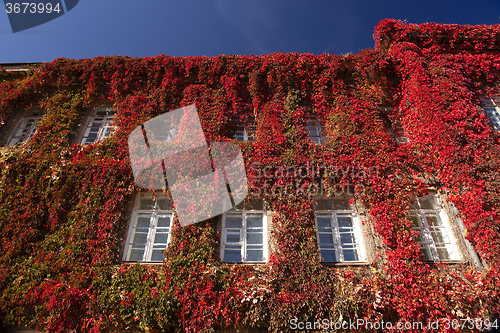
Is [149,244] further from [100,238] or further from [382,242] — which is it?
[382,242]

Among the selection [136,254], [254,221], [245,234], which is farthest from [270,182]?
[136,254]

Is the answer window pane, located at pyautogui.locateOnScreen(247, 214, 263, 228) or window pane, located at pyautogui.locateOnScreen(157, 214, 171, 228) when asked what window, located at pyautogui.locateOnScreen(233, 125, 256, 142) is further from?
window pane, located at pyautogui.locateOnScreen(157, 214, 171, 228)

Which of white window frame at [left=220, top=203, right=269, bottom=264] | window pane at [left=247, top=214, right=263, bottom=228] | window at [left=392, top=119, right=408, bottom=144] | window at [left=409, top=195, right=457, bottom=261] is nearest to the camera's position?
white window frame at [left=220, top=203, right=269, bottom=264]

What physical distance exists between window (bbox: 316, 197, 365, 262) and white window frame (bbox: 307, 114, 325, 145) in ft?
7.47

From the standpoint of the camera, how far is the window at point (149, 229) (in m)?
7.79

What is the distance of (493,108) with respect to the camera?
10.1 metres

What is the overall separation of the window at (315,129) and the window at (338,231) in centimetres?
231

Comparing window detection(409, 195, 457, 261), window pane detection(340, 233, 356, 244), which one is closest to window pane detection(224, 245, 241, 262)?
window pane detection(340, 233, 356, 244)

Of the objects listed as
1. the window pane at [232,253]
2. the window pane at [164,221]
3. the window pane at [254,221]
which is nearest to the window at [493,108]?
the window pane at [254,221]

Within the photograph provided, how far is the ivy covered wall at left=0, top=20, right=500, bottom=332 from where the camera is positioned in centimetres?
674

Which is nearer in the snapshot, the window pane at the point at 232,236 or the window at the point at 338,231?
the window at the point at 338,231

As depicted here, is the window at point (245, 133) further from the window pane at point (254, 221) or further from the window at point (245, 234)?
the window pane at point (254, 221)

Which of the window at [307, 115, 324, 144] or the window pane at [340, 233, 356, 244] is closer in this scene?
the window pane at [340, 233, 356, 244]

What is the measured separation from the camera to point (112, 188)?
828cm
